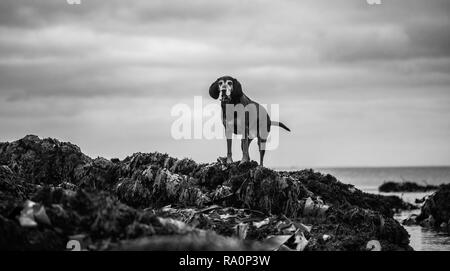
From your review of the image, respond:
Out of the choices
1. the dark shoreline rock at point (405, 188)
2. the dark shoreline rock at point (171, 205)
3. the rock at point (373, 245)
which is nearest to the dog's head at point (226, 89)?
the dark shoreline rock at point (171, 205)

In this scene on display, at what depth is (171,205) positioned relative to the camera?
17250 millimetres

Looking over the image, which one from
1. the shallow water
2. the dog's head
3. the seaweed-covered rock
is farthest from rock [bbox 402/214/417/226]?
the seaweed-covered rock

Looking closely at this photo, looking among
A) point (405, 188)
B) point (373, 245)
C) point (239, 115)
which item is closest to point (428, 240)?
point (239, 115)

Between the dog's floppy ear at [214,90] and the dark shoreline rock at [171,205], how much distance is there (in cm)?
168

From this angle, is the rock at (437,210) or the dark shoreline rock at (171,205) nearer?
the dark shoreline rock at (171,205)

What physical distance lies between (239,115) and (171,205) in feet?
11.4

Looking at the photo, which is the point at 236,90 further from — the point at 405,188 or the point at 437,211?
the point at 405,188

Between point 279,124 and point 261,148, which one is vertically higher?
point 279,124

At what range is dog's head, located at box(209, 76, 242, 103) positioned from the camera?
62.5ft

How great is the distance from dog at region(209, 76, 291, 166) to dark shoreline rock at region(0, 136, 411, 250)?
1174 mm

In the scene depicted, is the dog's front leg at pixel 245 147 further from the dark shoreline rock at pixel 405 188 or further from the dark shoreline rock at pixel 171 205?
the dark shoreline rock at pixel 405 188

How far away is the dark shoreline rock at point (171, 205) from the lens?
41.4 ft
